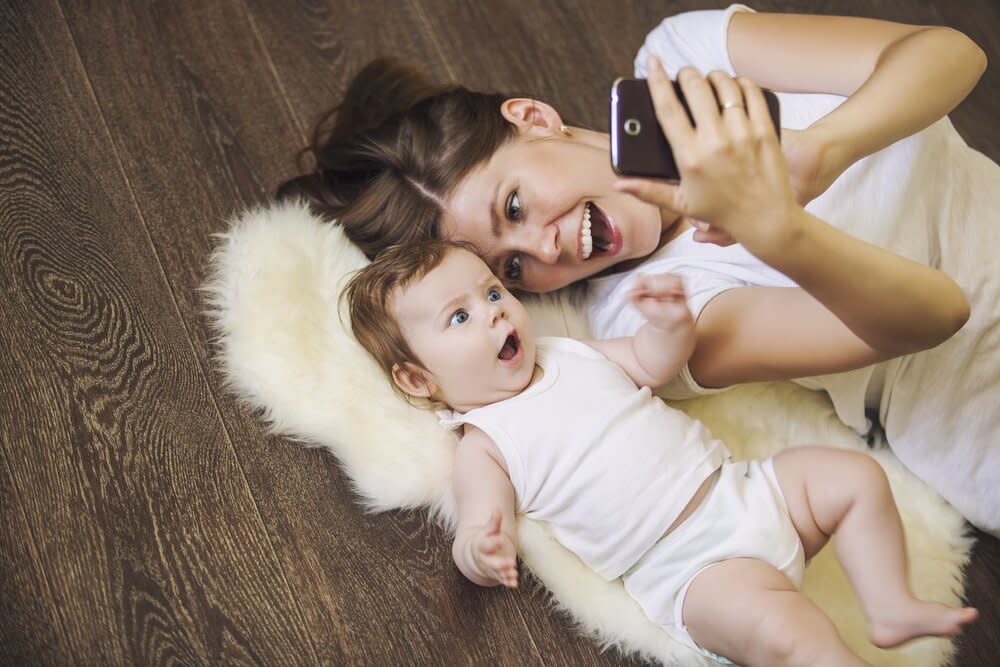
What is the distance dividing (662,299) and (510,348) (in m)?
0.22

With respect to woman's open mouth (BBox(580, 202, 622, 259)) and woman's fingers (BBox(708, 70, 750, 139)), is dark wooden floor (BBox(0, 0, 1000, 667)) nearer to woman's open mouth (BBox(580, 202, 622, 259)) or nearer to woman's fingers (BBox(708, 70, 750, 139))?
woman's open mouth (BBox(580, 202, 622, 259))

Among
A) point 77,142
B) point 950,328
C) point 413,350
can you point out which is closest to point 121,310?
point 77,142

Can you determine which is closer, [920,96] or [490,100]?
[920,96]

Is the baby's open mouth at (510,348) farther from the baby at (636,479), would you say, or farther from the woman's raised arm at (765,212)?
the woman's raised arm at (765,212)

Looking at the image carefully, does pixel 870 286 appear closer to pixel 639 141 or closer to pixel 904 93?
pixel 639 141

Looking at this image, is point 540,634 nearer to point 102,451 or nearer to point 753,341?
point 753,341

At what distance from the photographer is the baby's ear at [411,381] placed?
3.70 ft

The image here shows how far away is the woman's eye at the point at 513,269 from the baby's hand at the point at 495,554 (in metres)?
0.40

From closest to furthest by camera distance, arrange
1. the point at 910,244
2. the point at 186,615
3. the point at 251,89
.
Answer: the point at 186,615 → the point at 910,244 → the point at 251,89

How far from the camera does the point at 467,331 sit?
1069 mm

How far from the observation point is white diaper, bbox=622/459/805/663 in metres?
0.99

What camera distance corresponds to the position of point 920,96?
105 centimetres

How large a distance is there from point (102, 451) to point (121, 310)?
21 cm

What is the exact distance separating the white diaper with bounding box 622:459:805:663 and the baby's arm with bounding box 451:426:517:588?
0.19 metres
